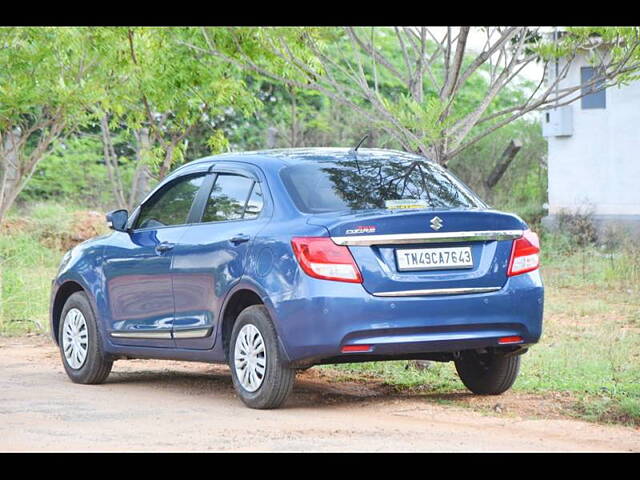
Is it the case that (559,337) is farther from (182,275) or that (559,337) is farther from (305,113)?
(305,113)

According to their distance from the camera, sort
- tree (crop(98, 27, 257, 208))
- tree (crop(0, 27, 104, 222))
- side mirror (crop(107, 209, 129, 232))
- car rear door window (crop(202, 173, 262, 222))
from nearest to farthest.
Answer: car rear door window (crop(202, 173, 262, 222))
side mirror (crop(107, 209, 129, 232))
tree (crop(98, 27, 257, 208))
tree (crop(0, 27, 104, 222))

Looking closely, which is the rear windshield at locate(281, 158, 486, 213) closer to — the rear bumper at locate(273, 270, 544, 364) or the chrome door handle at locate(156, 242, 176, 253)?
the rear bumper at locate(273, 270, 544, 364)

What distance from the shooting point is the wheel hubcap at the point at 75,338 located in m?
10.5

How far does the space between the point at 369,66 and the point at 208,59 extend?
21881 millimetres

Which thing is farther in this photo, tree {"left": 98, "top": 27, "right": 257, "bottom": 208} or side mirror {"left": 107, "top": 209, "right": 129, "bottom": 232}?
tree {"left": 98, "top": 27, "right": 257, "bottom": 208}

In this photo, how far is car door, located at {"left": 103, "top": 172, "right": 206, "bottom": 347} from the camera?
31.4 ft

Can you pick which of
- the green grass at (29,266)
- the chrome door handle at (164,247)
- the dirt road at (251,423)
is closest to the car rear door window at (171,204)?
the chrome door handle at (164,247)

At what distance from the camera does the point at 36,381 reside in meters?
10.7

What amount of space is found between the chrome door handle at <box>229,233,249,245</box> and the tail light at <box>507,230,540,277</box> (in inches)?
68.0

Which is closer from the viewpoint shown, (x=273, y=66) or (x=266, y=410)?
(x=266, y=410)

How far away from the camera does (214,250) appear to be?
891 cm

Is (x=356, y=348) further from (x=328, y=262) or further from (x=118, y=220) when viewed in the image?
(x=118, y=220)

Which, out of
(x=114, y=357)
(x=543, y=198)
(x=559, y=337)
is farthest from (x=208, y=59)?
(x=543, y=198)

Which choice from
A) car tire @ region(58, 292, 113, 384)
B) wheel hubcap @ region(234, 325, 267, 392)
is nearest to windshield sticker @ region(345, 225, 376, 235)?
wheel hubcap @ region(234, 325, 267, 392)
